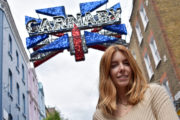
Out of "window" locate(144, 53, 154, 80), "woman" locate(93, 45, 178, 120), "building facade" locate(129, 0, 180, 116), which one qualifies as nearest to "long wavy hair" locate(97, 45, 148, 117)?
"woman" locate(93, 45, 178, 120)

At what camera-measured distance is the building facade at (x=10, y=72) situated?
17.1 meters

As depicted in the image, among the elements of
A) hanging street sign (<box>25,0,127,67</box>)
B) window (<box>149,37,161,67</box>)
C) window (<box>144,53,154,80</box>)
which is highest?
hanging street sign (<box>25,0,127,67</box>)

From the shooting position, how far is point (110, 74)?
2.36 metres

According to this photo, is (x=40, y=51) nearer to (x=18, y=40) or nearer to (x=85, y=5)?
(x=85, y=5)

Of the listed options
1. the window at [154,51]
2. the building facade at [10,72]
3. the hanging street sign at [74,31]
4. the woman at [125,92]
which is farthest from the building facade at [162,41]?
the woman at [125,92]

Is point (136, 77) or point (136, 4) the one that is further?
point (136, 4)

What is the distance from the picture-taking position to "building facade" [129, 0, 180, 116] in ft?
51.2

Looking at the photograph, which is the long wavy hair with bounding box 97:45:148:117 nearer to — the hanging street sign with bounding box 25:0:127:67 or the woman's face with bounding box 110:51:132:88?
the woman's face with bounding box 110:51:132:88

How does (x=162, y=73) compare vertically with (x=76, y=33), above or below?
below

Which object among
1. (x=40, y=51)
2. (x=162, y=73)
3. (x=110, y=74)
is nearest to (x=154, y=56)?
(x=162, y=73)

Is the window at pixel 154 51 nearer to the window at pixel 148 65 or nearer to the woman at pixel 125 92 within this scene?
the window at pixel 148 65

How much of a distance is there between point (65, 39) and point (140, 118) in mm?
15541

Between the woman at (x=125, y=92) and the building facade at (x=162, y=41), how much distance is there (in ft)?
43.6

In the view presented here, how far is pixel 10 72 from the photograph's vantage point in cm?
1952
